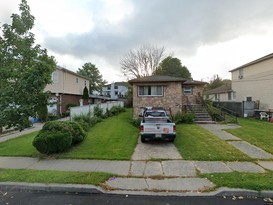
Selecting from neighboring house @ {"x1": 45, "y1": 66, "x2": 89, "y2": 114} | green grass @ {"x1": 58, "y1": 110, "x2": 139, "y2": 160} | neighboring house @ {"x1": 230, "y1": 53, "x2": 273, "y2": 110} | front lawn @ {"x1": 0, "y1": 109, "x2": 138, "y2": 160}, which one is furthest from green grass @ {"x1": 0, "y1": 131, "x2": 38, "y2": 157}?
neighboring house @ {"x1": 230, "y1": 53, "x2": 273, "y2": 110}

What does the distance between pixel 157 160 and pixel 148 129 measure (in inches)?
109

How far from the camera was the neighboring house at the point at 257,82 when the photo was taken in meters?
22.5

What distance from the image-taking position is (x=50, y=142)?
841 centimetres

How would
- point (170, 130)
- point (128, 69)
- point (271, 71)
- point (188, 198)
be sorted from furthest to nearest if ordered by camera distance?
1. point (128, 69)
2. point (271, 71)
3. point (170, 130)
4. point (188, 198)

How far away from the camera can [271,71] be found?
73.2 feet

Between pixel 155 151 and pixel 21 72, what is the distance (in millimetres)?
5817

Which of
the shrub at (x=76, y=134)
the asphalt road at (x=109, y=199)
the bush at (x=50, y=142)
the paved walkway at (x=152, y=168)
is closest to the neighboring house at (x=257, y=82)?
the paved walkway at (x=152, y=168)

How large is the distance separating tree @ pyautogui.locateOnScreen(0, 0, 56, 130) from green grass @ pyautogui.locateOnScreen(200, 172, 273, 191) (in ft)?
18.3

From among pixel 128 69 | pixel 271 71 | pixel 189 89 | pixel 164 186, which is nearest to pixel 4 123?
pixel 164 186

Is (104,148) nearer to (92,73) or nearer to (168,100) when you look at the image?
(168,100)

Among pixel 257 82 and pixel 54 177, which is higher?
pixel 257 82

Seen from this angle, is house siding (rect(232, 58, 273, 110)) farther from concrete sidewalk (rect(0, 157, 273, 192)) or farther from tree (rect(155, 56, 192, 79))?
concrete sidewalk (rect(0, 157, 273, 192))

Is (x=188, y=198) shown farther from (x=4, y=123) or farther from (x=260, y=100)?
(x=260, y=100)

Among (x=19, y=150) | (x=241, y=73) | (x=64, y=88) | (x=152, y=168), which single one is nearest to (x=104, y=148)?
(x=152, y=168)
